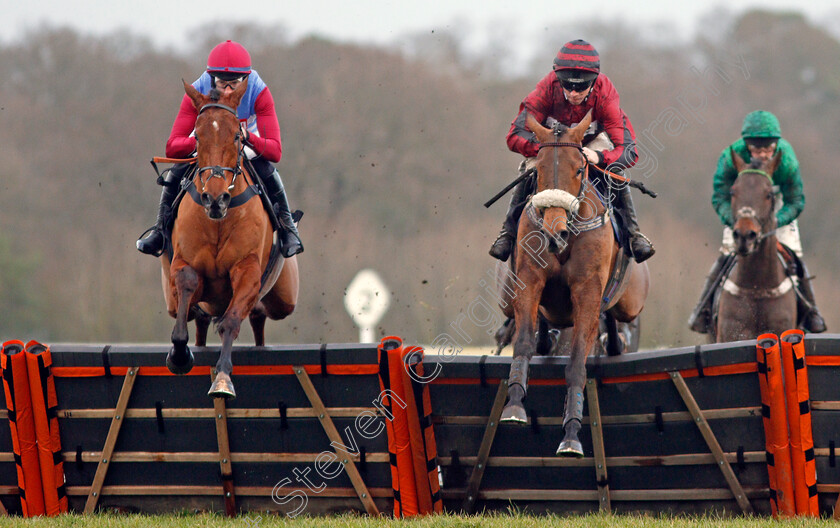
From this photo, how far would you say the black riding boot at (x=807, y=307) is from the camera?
30.1ft

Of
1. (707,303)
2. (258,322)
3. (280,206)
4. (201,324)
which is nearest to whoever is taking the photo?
(280,206)

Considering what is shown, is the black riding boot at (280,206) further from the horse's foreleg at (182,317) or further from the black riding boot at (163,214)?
the horse's foreleg at (182,317)

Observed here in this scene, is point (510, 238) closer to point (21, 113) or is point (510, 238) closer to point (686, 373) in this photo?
point (686, 373)

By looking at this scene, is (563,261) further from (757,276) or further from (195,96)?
(757,276)

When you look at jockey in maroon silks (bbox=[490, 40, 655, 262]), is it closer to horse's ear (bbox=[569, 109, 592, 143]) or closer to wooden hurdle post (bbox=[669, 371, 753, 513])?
horse's ear (bbox=[569, 109, 592, 143])

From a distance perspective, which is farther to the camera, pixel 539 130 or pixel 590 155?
pixel 590 155

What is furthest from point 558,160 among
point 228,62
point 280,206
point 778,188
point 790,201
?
point 790,201

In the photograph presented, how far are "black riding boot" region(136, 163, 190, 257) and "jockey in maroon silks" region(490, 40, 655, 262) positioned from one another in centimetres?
217

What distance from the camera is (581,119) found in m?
7.24

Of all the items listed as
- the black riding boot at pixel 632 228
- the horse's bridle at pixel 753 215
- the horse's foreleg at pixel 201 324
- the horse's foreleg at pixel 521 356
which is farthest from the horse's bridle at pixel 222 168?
Result: the horse's bridle at pixel 753 215

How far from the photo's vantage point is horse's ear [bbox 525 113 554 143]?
6.59m

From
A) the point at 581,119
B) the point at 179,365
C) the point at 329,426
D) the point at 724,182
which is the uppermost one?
the point at 581,119

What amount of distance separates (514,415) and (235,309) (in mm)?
1909

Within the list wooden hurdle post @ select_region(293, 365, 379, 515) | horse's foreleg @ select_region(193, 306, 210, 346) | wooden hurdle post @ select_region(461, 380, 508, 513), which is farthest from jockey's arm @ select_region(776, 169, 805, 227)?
horse's foreleg @ select_region(193, 306, 210, 346)
